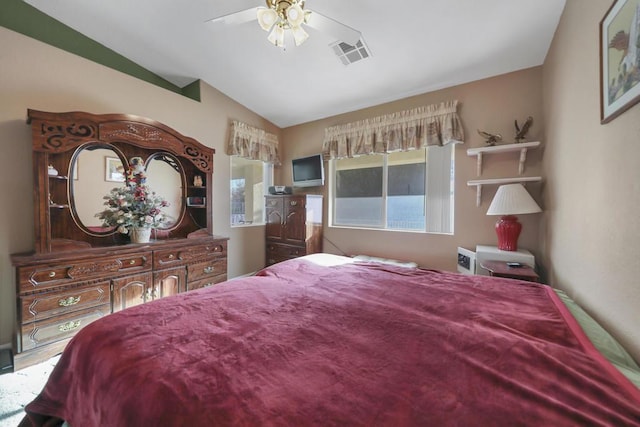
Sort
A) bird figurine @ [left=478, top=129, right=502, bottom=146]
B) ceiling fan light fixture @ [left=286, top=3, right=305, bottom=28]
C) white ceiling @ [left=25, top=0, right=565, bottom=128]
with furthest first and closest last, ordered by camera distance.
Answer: bird figurine @ [left=478, top=129, right=502, bottom=146]
white ceiling @ [left=25, top=0, right=565, bottom=128]
ceiling fan light fixture @ [left=286, top=3, right=305, bottom=28]

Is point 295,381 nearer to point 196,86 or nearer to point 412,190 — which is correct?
point 412,190

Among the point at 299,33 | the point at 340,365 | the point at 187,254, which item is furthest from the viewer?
the point at 187,254

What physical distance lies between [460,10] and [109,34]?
11.1 feet

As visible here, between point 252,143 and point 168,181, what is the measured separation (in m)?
1.37

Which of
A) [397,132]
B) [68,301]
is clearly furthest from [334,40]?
[68,301]

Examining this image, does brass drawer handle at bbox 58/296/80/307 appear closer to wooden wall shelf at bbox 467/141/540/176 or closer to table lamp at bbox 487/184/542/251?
table lamp at bbox 487/184/542/251

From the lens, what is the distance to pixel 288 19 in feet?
5.48

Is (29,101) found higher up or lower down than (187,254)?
higher up

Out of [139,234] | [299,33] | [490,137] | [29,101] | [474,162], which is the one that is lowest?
[139,234]

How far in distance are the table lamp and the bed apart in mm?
1139

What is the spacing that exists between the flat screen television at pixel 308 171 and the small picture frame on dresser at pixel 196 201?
143 centimetres

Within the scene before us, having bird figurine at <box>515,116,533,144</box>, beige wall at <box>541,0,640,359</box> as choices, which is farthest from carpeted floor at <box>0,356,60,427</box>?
bird figurine at <box>515,116,533,144</box>

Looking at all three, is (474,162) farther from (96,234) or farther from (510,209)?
(96,234)

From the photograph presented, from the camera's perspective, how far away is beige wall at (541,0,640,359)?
963 mm
